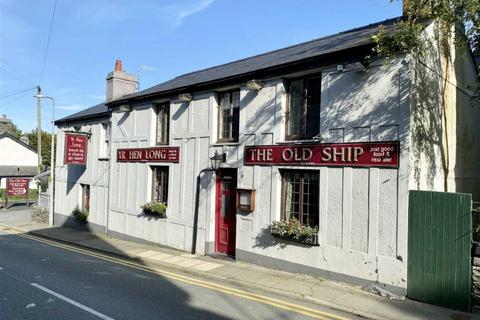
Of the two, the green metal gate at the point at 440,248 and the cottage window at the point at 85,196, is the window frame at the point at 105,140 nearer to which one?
the cottage window at the point at 85,196

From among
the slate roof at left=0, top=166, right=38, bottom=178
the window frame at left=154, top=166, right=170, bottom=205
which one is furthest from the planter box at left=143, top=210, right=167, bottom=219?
the slate roof at left=0, top=166, right=38, bottom=178

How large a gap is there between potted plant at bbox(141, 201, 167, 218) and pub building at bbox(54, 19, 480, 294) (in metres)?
0.25

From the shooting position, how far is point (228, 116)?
41.4 feet

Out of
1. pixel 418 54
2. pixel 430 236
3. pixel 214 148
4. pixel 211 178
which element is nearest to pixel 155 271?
pixel 211 178

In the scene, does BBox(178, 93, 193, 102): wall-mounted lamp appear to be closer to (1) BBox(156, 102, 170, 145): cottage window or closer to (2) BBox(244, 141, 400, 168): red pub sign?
Answer: (1) BBox(156, 102, 170, 145): cottage window

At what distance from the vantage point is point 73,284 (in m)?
9.09

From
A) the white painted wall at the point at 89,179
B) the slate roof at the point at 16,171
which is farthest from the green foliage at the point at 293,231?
the slate roof at the point at 16,171

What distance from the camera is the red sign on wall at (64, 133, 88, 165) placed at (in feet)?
61.5

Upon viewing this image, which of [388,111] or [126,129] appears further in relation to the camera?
[126,129]

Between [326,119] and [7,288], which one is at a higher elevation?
[326,119]

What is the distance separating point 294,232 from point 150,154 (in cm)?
710

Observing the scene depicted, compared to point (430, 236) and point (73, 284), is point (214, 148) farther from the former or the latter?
point (430, 236)

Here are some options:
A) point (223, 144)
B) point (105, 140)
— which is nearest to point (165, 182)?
point (223, 144)

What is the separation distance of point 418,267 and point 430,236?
0.68 m
